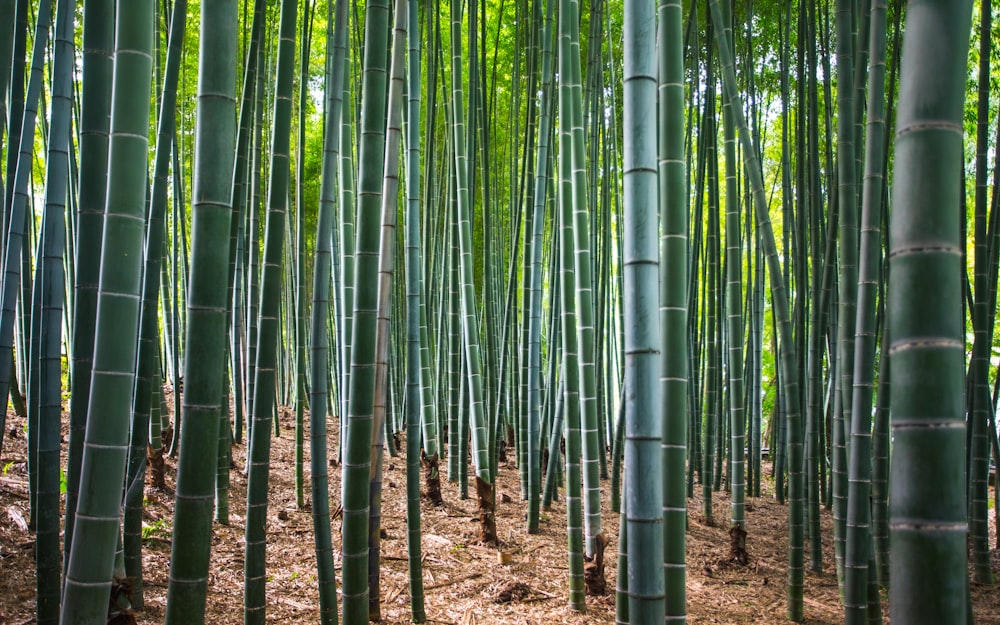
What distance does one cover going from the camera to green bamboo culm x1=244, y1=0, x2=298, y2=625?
2188mm

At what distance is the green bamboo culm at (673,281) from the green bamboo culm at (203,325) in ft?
2.98

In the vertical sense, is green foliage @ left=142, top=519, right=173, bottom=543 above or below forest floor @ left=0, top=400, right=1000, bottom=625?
above

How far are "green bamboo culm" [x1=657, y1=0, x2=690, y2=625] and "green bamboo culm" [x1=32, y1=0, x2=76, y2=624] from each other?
1477mm

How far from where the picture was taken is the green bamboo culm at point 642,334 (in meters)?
1.57

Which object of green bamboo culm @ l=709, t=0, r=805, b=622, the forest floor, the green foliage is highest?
green bamboo culm @ l=709, t=0, r=805, b=622

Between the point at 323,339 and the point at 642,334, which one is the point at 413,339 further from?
the point at 642,334

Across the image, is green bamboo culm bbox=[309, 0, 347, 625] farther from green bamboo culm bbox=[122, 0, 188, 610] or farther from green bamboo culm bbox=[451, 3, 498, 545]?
green bamboo culm bbox=[451, 3, 498, 545]

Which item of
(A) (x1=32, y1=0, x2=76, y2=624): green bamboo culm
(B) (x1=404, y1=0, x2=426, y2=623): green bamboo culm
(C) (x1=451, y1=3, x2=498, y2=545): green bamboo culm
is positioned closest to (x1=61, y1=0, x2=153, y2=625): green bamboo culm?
(A) (x1=32, y1=0, x2=76, y2=624): green bamboo culm

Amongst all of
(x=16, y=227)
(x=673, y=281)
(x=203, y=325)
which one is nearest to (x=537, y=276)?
(x=673, y=281)

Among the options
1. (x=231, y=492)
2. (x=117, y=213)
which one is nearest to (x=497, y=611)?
(x=231, y=492)

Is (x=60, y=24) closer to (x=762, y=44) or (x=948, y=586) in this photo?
(x=948, y=586)

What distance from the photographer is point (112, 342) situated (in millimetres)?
1459

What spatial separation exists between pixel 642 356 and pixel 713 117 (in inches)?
110

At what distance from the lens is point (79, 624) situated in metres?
1.45
